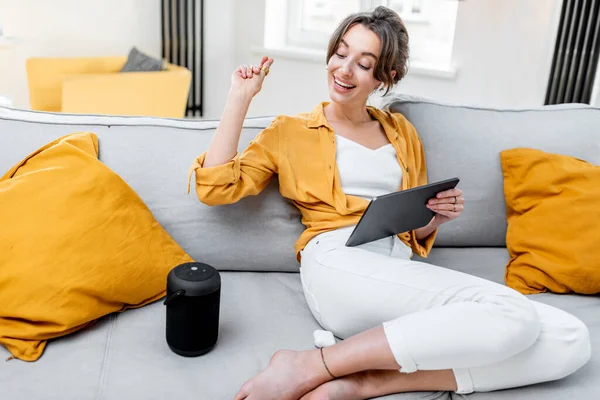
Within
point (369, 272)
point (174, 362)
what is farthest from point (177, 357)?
point (369, 272)

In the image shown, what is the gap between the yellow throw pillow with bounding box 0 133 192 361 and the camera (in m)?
1.15

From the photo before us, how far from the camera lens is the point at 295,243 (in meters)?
1.52

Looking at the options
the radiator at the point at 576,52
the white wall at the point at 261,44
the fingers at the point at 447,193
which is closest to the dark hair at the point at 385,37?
the fingers at the point at 447,193

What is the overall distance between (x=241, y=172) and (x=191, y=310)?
39 centimetres

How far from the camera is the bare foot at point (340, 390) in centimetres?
109

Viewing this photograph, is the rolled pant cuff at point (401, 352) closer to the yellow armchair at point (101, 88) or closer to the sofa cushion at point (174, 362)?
the sofa cushion at point (174, 362)

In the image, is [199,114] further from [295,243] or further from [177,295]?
[177,295]

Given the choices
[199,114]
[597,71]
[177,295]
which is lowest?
[199,114]

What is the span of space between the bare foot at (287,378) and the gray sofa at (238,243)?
0.05 metres

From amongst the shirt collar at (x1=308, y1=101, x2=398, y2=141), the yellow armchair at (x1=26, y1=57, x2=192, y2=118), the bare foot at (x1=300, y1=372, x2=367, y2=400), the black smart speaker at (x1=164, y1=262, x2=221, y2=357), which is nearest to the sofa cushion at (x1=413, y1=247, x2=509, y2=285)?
the shirt collar at (x1=308, y1=101, x2=398, y2=141)

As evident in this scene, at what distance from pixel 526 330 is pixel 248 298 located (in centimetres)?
63

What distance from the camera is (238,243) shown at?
4.94 ft

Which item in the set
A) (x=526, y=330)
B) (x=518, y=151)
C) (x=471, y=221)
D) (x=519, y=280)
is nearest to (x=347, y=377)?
(x=526, y=330)

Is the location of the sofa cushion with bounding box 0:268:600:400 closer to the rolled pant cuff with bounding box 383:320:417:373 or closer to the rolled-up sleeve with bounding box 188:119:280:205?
→ the rolled pant cuff with bounding box 383:320:417:373
